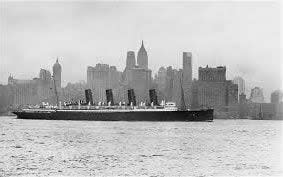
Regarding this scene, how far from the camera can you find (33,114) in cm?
12575

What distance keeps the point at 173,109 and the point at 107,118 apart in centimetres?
1779

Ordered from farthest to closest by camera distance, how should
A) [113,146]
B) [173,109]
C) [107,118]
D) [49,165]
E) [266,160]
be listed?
[107,118] < [173,109] < [113,146] < [266,160] < [49,165]

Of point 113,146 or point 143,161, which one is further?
point 113,146

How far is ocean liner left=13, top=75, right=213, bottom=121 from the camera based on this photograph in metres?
105

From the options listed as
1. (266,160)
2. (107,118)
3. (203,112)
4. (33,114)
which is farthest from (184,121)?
(266,160)

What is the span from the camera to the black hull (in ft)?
343

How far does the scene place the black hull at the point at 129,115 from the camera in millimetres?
104562

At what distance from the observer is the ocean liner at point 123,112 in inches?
4129

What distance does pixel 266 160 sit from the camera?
114 feet

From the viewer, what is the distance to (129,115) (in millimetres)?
109438

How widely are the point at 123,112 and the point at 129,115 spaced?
1.58 meters

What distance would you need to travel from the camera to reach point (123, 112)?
10975 centimetres

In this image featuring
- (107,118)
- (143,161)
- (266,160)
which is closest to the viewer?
(143,161)

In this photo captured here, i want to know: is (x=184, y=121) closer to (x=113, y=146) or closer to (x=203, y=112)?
(x=203, y=112)
